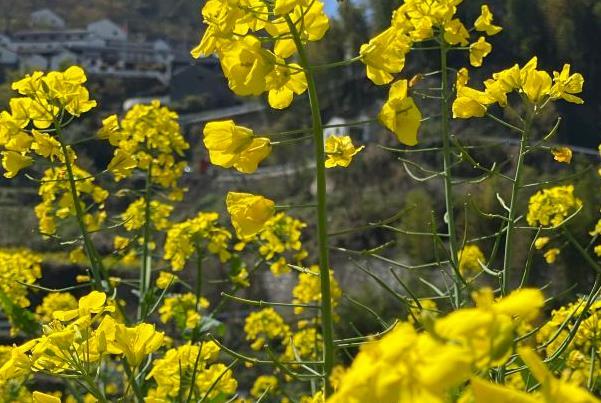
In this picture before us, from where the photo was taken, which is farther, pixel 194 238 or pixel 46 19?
pixel 46 19

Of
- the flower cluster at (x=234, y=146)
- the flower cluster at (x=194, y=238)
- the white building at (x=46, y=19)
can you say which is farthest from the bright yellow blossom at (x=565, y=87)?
the white building at (x=46, y=19)

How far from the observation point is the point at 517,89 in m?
1.89

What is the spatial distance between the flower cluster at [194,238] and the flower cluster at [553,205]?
1.21m

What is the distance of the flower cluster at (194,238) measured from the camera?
3.44 meters

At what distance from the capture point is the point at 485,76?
24297mm

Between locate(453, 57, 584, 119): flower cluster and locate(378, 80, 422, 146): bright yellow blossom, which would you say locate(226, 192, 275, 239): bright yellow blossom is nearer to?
locate(378, 80, 422, 146): bright yellow blossom

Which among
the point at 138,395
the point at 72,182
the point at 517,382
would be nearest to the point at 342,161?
the point at 138,395

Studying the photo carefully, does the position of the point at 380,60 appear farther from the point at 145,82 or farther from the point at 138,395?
the point at 145,82

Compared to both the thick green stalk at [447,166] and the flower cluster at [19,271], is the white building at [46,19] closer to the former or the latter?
the flower cluster at [19,271]

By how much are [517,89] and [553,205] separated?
1343 mm

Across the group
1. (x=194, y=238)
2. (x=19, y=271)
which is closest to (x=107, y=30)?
(x=19, y=271)

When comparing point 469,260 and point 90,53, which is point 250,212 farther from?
point 90,53

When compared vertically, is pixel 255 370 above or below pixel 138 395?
below

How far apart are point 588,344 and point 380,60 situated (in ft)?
5.06
